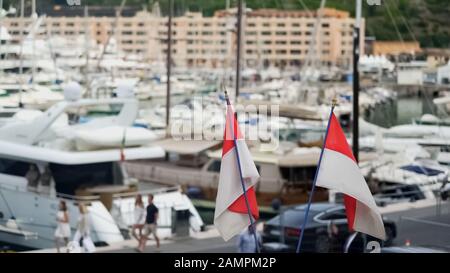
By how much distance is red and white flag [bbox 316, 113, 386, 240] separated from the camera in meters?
6.91

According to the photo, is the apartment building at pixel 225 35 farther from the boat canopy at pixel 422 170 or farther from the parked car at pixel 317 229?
the parked car at pixel 317 229

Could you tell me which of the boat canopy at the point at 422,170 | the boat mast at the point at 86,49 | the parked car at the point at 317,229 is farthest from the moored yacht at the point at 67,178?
the boat mast at the point at 86,49

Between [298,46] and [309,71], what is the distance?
7.05 ft

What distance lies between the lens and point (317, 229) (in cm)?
1334

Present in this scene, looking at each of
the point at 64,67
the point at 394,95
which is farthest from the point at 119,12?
the point at 394,95

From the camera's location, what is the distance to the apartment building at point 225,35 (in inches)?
1368

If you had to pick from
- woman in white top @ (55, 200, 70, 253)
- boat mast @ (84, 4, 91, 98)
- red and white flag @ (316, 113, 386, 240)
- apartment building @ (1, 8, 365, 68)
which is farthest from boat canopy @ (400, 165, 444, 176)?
apartment building @ (1, 8, 365, 68)

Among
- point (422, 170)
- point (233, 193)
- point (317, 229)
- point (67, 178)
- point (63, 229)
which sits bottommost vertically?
point (422, 170)

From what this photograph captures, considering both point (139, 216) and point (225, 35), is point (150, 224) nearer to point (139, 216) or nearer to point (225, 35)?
point (139, 216)

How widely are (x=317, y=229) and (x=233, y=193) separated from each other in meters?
6.37

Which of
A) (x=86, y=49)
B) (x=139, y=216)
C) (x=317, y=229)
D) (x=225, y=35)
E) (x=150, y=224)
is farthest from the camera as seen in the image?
(x=225, y=35)

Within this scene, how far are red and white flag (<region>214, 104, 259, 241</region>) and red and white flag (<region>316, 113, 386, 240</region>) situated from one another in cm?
49

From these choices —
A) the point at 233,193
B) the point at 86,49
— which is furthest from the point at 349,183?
the point at 86,49

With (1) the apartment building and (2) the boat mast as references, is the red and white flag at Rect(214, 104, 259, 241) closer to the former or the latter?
(2) the boat mast
